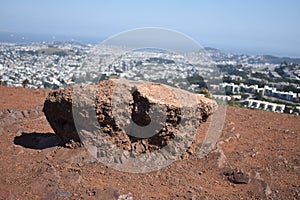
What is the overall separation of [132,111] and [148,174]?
1254 millimetres

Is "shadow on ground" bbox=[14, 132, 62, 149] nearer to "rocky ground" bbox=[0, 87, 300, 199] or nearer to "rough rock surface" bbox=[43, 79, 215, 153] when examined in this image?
"rocky ground" bbox=[0, 87, 300, 199]

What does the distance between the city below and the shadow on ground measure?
1511mm

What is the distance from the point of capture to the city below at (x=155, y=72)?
36.5ft

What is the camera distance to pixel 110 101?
263 inches

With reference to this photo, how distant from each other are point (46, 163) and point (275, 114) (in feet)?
30.3

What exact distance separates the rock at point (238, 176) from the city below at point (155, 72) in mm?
3490

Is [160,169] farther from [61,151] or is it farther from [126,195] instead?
[61,151]

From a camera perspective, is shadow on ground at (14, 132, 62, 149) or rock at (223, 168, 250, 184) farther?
shadow on ground at (14, 132, 62, 149)

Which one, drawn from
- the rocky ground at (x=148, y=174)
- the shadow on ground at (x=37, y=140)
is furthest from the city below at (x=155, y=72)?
the rocky ground at (x=148, y=174)

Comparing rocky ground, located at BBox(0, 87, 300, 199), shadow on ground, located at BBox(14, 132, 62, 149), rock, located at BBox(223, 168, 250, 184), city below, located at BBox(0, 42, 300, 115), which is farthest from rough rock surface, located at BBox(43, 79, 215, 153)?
city below, located at BBox(0, 42, 300, 115)

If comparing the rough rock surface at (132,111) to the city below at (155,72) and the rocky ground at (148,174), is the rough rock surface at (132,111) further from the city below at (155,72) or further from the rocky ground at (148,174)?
the city below at (155,72)

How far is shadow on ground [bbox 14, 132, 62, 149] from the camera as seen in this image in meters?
7.86

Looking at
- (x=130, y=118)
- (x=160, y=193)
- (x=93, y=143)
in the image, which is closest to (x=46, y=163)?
(x=93, y=143)

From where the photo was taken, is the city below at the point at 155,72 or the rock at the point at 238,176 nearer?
the rock at the point at 238,176
